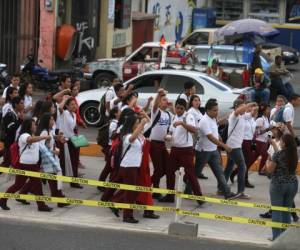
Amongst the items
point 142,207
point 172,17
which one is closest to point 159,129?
point 142,207

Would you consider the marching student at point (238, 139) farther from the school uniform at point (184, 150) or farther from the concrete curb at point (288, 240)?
the concrete curb at point (288, 240)

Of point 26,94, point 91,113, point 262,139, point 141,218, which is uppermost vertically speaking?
point 26,94

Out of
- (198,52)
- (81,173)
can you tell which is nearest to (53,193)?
(81,173)

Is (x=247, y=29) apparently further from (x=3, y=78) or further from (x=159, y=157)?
(x=159, y=157)

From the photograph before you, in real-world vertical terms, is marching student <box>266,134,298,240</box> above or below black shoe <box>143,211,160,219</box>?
above

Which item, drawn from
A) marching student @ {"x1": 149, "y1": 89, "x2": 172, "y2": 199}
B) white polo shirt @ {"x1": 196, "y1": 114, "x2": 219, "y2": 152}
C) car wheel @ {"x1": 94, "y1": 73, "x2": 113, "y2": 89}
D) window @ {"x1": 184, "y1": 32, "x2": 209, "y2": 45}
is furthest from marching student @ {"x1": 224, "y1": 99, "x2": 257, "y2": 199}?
window @ {"x1": 184, "y1": 32, "x2": 209, "y2": 45}

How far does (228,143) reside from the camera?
13766mm

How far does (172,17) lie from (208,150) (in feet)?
98.9

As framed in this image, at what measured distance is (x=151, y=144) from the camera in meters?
13.5

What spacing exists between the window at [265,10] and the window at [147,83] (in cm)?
2890

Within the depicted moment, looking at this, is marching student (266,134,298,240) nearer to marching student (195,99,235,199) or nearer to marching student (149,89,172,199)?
marching student (195,99,235,199)

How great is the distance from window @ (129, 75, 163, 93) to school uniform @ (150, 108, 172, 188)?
288 inches

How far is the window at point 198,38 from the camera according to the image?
35562 millimetres

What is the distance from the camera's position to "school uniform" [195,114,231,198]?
522 inches
